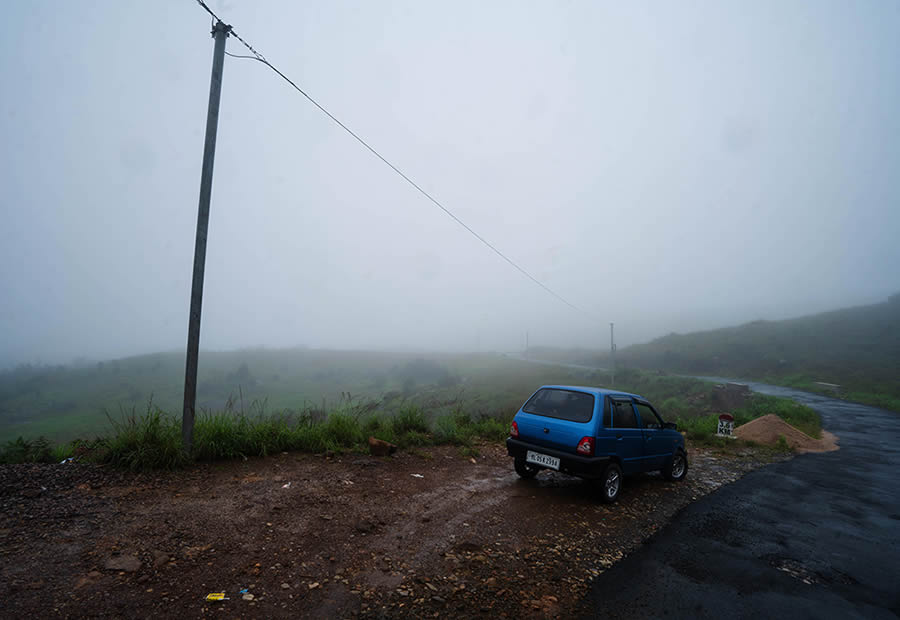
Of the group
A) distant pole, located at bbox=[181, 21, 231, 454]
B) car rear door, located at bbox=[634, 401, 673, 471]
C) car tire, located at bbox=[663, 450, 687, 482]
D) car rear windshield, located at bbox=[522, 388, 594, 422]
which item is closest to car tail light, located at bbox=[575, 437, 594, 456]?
car rear windshield, located at bbox=[522, 388, 594, 422]

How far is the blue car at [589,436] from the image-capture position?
5.91m

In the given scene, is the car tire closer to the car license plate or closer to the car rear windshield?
the car rear windshield

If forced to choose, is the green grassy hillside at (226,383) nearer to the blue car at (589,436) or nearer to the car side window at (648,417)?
the car side window at (648,417)

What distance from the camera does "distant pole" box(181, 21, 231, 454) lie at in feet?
20.1

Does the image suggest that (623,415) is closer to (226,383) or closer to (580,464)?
(580,464)

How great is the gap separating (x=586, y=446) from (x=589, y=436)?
154mm

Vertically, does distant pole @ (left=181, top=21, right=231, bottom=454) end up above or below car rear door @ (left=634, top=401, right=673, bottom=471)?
above


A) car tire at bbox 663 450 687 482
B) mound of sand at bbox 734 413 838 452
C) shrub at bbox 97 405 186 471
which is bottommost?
mound of sand at bbox 734 413 838 452

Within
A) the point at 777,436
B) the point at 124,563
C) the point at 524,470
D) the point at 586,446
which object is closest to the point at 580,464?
the point at 586,446

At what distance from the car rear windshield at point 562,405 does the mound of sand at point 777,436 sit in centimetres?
1055

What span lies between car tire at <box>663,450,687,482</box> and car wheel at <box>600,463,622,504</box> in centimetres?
187

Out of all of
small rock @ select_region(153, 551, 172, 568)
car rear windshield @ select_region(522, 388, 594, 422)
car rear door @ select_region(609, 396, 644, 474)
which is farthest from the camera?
car rear door @ select_region(609, 396, 644, 474)

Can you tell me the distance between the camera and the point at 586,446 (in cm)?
585

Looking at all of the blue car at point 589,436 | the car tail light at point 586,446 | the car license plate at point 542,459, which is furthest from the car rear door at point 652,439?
the car license plate at point 542,459
